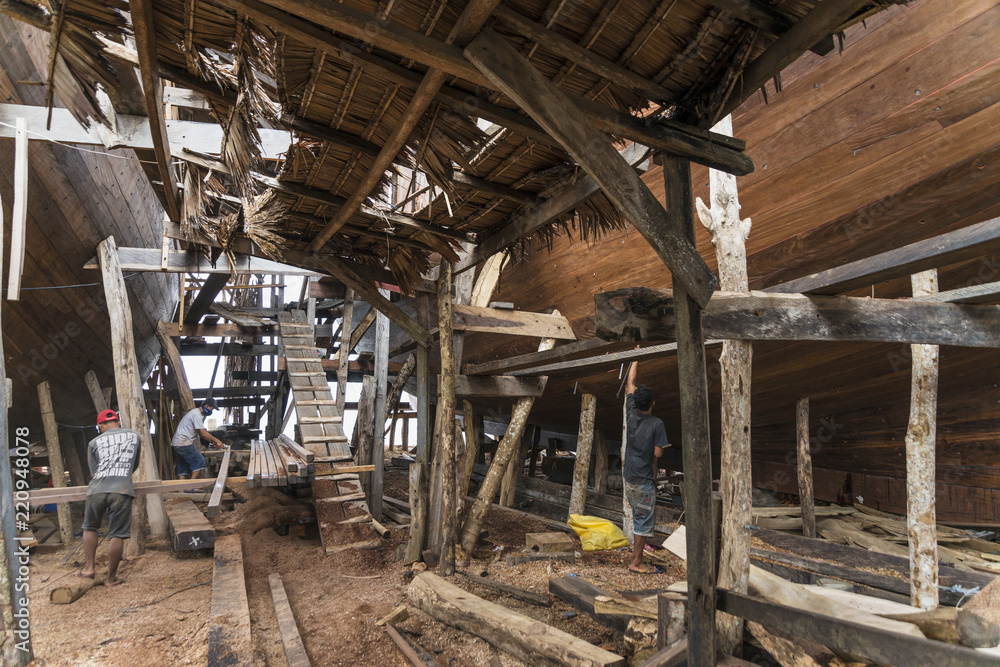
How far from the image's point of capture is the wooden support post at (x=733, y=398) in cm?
332

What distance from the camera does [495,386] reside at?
231 inches

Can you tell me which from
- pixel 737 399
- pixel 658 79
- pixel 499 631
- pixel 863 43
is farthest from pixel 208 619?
pixel 863 43

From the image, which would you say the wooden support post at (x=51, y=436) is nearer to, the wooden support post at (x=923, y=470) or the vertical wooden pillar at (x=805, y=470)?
the vertical wooden pillar at (x=805, y=470)

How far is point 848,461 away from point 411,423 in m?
20.7

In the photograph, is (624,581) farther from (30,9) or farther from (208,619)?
→ (30,9)

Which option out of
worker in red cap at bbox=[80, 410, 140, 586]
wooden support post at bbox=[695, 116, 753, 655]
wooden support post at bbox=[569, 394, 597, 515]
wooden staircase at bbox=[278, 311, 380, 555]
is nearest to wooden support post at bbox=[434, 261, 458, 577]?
wooden staircase at bbox=[278, 311, 380, 555]

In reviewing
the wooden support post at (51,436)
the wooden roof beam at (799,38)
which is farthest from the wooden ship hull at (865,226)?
the wooden support post at (51,436)

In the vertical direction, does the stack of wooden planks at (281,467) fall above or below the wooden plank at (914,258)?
below

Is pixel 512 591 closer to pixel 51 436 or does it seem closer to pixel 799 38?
pixel 799 38

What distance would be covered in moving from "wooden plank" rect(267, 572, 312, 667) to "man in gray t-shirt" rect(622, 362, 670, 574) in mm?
2781

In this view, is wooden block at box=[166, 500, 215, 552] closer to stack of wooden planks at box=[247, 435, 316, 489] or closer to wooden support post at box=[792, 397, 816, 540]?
stack of wooden planks at box=[247, 435, 316, 489]

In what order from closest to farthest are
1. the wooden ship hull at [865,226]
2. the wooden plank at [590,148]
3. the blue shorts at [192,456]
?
the wooden plank at [590,148] < the wooden ship hull at [865,226] < the blue shorts at [192,456]

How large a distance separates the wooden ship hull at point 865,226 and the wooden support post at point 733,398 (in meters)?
0.28

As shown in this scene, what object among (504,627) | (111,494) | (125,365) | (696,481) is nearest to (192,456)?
(125,365)
